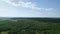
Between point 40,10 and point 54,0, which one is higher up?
point 54,0

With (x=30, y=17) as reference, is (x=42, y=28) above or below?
below

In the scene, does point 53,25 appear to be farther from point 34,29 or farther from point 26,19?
point 26,19

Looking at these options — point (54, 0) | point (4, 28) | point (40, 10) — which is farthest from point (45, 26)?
point (4, 28)

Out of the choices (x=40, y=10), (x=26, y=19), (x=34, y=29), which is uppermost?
(x=40, y=10)

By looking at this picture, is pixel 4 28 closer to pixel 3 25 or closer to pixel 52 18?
pixel 3 25

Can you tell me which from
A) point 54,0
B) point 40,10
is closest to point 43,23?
point 40,10

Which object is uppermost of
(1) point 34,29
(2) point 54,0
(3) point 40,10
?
(2) point 54,0
